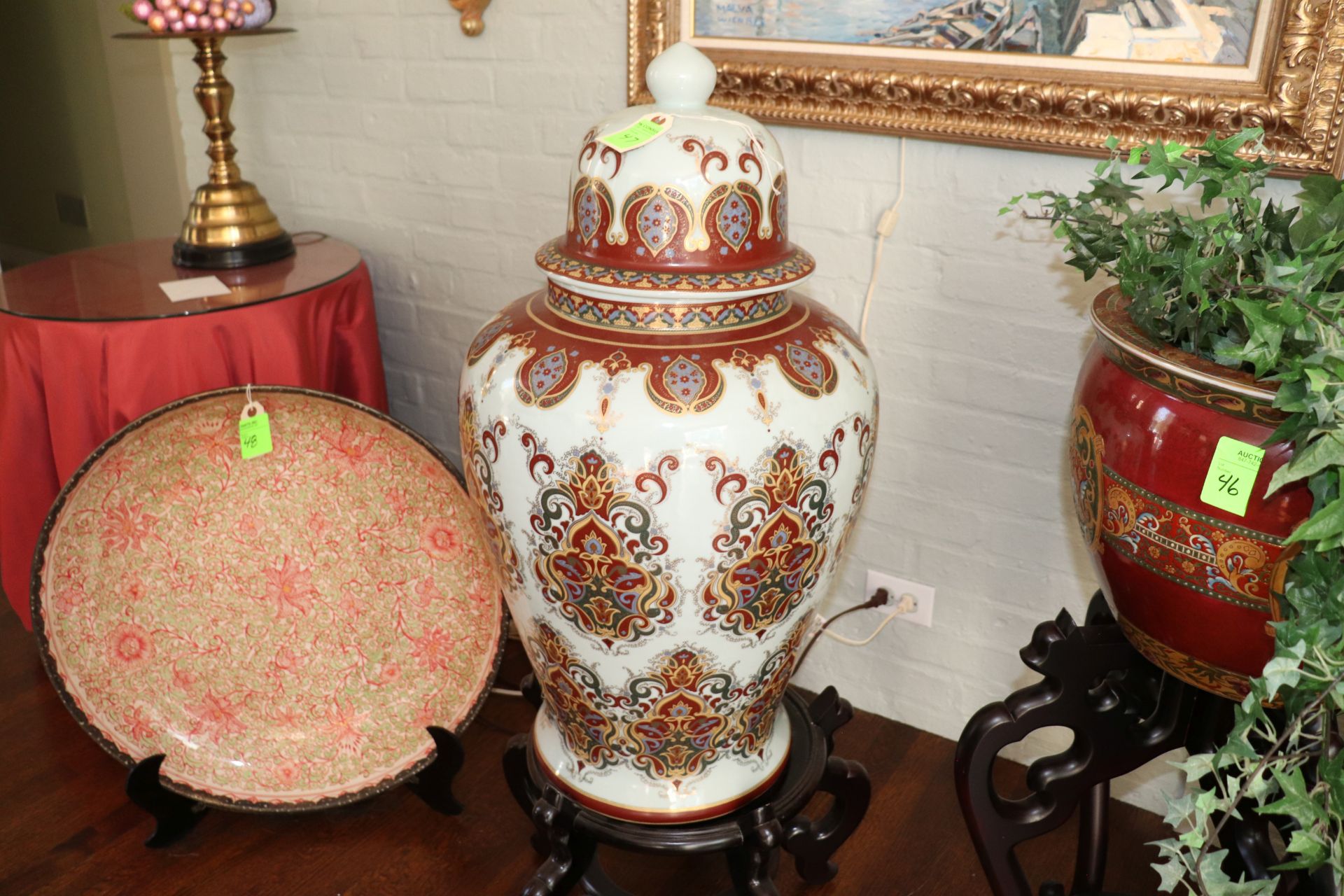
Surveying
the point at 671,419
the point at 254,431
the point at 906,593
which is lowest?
the point at 906,593

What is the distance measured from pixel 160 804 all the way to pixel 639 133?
1.15m

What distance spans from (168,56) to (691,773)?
203cm

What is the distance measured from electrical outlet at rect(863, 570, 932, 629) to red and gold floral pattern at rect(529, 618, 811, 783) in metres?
0.45

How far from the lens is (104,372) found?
5.57 feet

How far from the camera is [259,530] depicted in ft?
5.68

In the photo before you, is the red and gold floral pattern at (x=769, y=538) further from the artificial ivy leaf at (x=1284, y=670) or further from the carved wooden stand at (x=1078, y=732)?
the artificial ivy leaf at (x=1284, y=670)

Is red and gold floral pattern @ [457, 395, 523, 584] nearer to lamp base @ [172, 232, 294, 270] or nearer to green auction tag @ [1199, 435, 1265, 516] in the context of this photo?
green auction tag @ [1199, 435, 1265, 516]

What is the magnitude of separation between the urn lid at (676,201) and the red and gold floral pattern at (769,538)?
7.5 inches

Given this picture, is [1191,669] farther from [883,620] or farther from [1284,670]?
[883,620]

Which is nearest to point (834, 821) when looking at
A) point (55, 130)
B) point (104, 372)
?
point (104, 372)

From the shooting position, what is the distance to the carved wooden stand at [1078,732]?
1.17 meters

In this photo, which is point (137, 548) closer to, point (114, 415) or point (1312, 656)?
point (114, 415)

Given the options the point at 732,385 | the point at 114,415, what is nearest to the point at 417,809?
the point at 114,415

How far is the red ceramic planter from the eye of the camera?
0.90 metres
